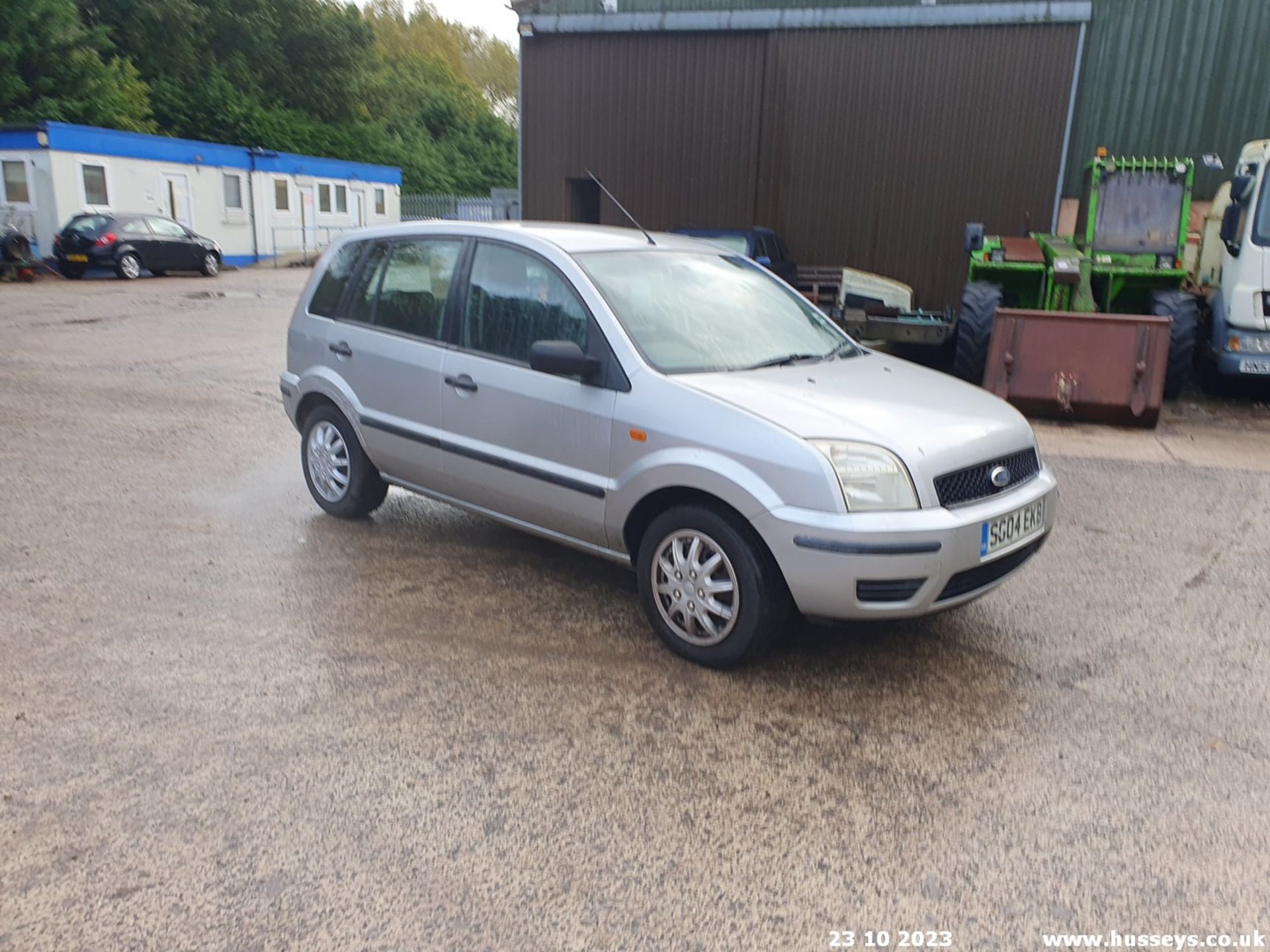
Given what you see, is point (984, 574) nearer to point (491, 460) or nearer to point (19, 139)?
point (491, 460)

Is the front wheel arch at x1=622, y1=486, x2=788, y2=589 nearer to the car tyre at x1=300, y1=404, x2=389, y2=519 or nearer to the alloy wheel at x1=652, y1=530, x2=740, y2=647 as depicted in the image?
the alloy wheel at x1=652, y1=530, x2=740, y2=647

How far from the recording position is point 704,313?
4.77 m

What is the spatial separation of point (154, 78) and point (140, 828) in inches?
1877

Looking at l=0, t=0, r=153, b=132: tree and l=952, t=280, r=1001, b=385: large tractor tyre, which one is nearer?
l=952, t=280, r=1001, b=385: large tractor tyre

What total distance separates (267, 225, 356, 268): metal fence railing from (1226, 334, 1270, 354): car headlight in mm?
26262

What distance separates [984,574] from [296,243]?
32263mm

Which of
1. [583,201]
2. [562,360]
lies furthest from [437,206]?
[562,360]

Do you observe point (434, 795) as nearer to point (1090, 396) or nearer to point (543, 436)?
point (543, 436)

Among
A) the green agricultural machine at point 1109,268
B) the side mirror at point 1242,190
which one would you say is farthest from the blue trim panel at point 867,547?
the side mirror at point 1242,190

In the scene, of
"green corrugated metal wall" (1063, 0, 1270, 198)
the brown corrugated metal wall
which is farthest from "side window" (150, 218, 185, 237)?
"green corrugated metal wall" (1063, 0, 1270, 198)

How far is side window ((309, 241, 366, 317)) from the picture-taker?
5754 mm

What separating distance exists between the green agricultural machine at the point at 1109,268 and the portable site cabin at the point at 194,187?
22.1 metres

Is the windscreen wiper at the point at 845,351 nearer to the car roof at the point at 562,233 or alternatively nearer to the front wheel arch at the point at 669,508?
the car roof at the point at 562,233

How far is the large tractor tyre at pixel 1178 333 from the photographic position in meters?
10.2
